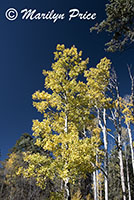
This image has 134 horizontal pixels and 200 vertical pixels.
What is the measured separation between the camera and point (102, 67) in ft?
24.7

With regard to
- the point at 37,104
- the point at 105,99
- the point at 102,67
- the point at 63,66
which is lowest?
the point at 37,104

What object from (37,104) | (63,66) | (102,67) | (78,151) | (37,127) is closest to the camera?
(78,151)

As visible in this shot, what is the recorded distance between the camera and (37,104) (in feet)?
Result: 16.6

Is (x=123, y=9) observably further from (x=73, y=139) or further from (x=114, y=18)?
(x=73, y=139)

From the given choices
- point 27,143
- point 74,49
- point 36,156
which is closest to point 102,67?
point 74,49

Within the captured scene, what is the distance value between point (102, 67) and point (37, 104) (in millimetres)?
3968

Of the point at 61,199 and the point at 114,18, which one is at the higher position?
the point at 114,18

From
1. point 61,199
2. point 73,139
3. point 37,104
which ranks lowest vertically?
point 61,199

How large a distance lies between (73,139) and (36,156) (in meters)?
1.17

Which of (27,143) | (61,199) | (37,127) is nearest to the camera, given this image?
Result: (61,199)

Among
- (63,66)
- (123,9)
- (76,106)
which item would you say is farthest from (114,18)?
(76,106)

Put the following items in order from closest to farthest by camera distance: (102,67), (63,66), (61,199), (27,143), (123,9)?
1. (61,199)
2. (63,66)
3. (123,9)
4. (102,67)
5. (27,143)

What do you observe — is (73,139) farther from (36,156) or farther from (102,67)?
(102,67)

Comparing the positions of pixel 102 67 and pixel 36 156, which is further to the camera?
pixel 102 67
